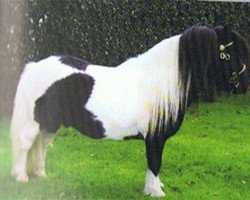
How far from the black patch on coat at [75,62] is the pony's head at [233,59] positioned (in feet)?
1.25

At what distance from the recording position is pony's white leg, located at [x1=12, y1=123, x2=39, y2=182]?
3262 millimetres

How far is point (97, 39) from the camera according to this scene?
329 centimetres

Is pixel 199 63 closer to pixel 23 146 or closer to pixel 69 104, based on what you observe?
pixel 69 104

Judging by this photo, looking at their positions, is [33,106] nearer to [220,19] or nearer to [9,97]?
[9,97]

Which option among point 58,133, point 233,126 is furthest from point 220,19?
point 58,133

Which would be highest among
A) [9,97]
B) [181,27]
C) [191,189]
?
[181,27]

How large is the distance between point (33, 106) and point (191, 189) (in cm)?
51

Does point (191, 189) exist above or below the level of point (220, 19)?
below

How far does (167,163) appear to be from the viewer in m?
3.31

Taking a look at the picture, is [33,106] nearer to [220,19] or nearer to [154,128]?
[154,128]

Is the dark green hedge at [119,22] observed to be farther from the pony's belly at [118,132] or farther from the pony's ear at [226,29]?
the pony's belly at [118,132]

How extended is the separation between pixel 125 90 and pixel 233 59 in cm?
31

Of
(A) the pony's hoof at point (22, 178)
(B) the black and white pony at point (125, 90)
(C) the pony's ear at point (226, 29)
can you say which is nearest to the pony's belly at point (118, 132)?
(B) the black and white pony at point (125, 90)

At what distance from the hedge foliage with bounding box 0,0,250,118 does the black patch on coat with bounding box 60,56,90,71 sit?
0.06 feet
